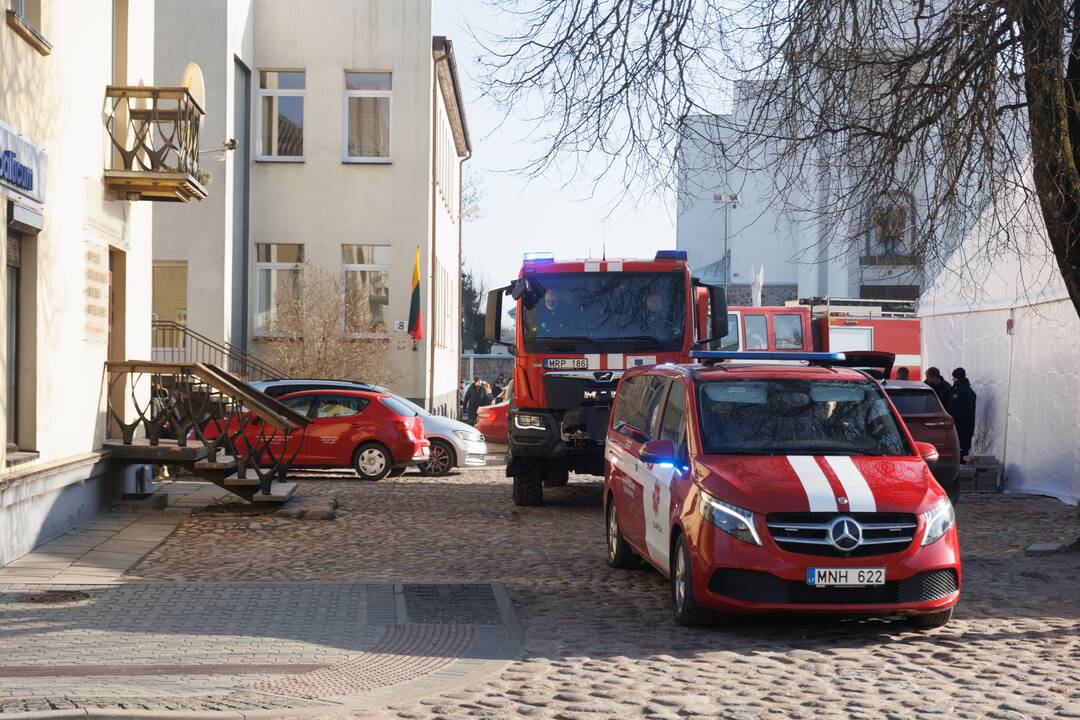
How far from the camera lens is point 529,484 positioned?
57.9 feet

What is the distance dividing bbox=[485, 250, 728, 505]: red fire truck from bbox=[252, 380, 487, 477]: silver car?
269 inches

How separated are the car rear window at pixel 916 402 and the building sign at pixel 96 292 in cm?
996

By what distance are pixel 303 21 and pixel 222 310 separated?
769 centimetres

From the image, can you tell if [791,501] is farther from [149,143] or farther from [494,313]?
[149,143]

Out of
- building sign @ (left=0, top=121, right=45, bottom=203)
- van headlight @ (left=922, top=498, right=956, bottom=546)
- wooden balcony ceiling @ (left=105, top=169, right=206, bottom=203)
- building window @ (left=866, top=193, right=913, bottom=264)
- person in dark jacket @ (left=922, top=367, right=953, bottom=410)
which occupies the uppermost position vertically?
wooden balcony ceiling @ (left=105, top=169, right=206, bottom=203)

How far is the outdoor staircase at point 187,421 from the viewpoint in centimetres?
1598

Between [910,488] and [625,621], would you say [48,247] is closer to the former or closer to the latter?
[625,621]

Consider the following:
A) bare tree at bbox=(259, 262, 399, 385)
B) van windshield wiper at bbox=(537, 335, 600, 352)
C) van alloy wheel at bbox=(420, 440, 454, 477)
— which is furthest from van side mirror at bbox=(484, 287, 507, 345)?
bare tree at bbox=(259, 262, 399, 385)

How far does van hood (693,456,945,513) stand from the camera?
852 centimetres

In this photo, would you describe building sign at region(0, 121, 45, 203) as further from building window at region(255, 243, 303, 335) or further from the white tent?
building window at region(255, 243, 303, 335)

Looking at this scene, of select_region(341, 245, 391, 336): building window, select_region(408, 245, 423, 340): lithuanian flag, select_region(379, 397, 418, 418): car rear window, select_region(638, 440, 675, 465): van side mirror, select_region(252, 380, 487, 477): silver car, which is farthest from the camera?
select_region(341, 245, 391, 336): building window

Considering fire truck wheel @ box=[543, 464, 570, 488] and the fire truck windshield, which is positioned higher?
the fire truck windshield

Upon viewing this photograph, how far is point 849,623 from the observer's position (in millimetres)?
9164

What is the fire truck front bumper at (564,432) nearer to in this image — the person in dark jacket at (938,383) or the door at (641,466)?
the door at (641,466)
